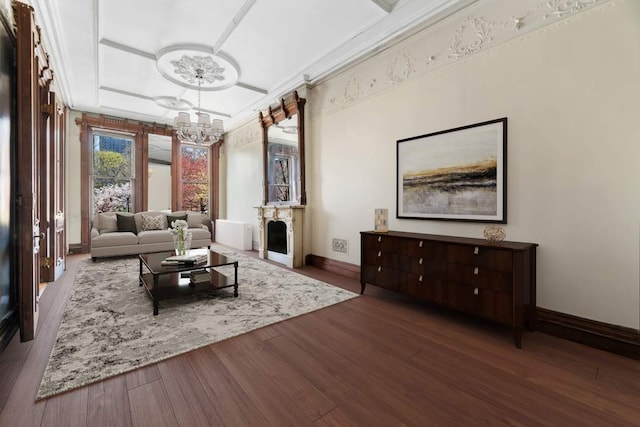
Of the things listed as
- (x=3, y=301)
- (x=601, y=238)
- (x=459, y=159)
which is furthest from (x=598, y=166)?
(x=3, y=301)

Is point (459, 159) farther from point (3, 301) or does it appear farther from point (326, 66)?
point (3, 301)

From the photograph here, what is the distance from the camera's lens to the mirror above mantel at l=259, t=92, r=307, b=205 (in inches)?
195

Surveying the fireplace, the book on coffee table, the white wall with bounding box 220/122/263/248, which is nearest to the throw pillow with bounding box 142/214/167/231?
the white wall with bounding box 220/122/263/248

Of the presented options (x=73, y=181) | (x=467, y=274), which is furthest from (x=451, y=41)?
(x=73, y=181)

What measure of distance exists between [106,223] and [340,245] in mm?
4870

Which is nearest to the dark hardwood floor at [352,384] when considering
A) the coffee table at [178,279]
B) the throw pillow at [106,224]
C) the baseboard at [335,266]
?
the coffee table at [178,279]

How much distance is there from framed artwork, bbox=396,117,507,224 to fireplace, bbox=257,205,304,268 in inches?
Result: 76.4

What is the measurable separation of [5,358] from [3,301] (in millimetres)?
469

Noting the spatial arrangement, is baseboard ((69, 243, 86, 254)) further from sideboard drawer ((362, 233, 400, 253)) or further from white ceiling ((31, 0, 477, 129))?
sideboard drawer ((362, 233, 400, 253))

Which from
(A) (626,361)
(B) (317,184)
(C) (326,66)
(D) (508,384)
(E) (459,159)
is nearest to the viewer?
(D) (508,384)

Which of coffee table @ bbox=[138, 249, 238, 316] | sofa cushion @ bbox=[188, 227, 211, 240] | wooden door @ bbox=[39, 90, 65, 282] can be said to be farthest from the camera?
sofa cushion @ bbox=[188, 227, 211, 240]

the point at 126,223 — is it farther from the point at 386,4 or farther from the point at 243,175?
the point at 386,4

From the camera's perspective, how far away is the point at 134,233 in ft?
19.4

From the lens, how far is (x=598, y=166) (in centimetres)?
220
